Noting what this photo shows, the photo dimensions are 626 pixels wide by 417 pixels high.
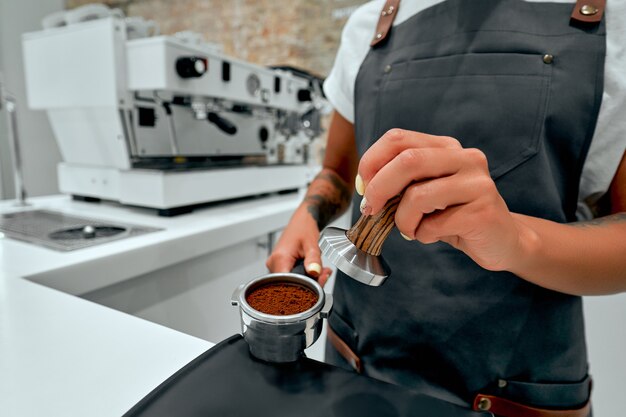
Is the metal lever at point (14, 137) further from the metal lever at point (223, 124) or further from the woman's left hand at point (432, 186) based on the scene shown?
the woman's left hand at point (432, 186)

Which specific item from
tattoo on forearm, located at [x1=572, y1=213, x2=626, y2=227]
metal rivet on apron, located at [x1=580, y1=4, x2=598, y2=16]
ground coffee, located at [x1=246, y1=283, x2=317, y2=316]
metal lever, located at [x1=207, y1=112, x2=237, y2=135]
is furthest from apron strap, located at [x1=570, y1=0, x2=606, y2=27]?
metal lever, located at [x1=207, y1=112, x2=237, y2=135]

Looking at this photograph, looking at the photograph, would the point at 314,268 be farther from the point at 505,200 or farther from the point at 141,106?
the point at 141,106

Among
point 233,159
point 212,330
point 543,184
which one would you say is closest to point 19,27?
point 233,159

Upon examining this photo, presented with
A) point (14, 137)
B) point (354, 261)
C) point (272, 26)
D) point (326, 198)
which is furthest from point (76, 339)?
point (272, 26)

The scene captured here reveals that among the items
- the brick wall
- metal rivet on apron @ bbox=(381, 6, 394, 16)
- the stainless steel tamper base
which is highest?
the brick wall

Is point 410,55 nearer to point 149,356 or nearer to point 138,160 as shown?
point 149,356

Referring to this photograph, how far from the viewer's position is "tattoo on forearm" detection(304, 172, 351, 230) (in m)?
0.82

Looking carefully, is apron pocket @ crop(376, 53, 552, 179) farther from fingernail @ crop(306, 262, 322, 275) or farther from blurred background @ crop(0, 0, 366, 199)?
blurred background @ crop(0, 0, 366, 199)

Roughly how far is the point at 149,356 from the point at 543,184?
58 centimetres

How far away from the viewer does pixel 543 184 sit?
1.89 feet

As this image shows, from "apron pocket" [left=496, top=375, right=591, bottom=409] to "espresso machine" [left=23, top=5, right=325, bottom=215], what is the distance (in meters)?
1.05

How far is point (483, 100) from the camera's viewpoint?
0.61 m

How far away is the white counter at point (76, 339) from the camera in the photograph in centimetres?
42

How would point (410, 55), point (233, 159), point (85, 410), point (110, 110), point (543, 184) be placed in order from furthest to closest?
point (233, 159) → point (110, 110) → point (410, 55) → point (543, 184) → point (85, 410)
